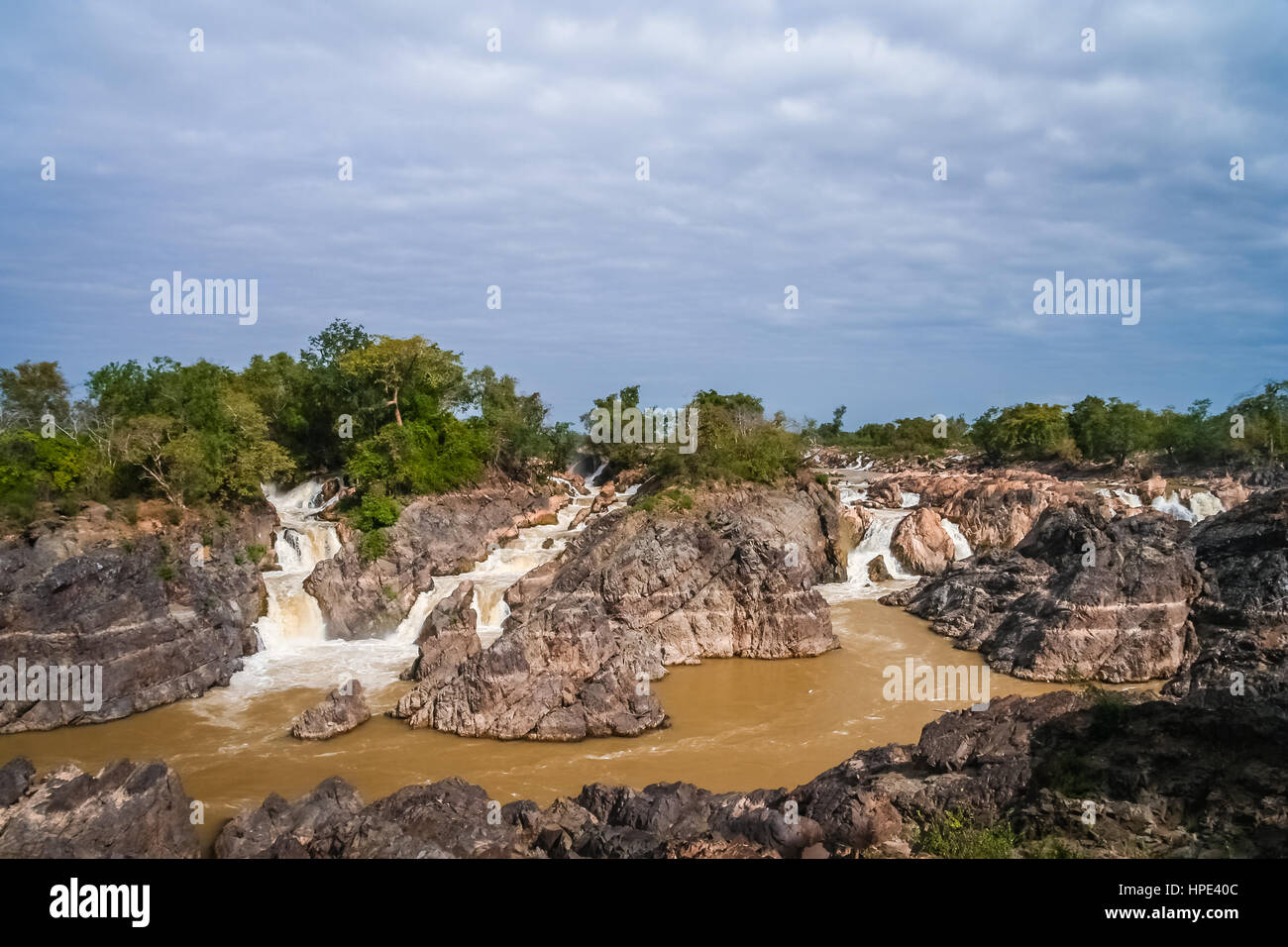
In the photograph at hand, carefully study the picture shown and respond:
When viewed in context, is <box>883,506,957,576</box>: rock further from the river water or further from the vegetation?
the river water

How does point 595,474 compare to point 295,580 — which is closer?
point 295,580

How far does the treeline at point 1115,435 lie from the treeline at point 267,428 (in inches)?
533

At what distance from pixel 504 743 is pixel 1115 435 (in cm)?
4088

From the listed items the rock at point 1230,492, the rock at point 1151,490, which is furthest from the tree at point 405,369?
the rock at point 1230,492

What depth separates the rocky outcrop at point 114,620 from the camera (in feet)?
55.5

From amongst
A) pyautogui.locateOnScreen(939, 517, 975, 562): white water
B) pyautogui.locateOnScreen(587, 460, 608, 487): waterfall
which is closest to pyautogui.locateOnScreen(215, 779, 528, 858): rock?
pyautogui.locateOnScreen(939, 517, 975, 562): white water

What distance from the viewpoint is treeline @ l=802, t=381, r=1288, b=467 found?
37.5m

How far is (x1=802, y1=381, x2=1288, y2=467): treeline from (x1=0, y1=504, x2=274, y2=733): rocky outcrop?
2159 cm

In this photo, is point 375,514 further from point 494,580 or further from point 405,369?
point 405,369

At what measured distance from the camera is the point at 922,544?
28875 millimetres
